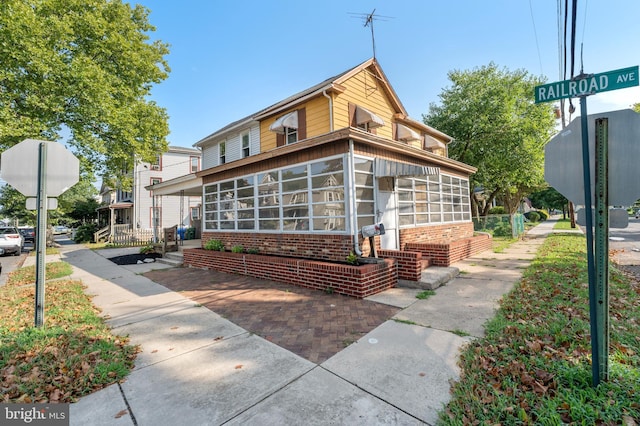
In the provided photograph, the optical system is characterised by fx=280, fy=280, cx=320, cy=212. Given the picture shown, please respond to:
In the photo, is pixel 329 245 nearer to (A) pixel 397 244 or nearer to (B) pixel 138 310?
(A) pixel 397 244

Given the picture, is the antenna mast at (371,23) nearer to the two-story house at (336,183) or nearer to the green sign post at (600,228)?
the two-story house at (336,183)

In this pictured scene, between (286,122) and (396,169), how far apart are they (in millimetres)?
4476

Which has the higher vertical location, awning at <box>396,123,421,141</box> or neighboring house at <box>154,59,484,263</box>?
awning at <box>396,123,421,141</box>

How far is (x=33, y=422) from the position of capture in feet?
8.12

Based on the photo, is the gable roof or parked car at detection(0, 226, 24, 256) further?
parked car at detection(0, 226, 24, 256)

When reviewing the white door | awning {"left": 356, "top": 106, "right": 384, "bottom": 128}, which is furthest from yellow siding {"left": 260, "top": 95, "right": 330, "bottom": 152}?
the white door

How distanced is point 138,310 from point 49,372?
2.55 metres

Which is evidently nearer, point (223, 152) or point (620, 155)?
point (620, 155)

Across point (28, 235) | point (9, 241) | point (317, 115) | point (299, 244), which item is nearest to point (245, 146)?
point (317, 115)

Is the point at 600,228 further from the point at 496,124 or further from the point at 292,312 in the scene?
the point at 496,124

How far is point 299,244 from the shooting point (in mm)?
7840

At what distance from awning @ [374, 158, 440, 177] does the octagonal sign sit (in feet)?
20.5

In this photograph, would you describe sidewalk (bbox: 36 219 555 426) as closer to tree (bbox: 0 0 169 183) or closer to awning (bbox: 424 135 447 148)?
awning (bbox: 424 135 447 148)

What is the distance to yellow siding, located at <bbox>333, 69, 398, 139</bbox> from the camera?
9.55m
